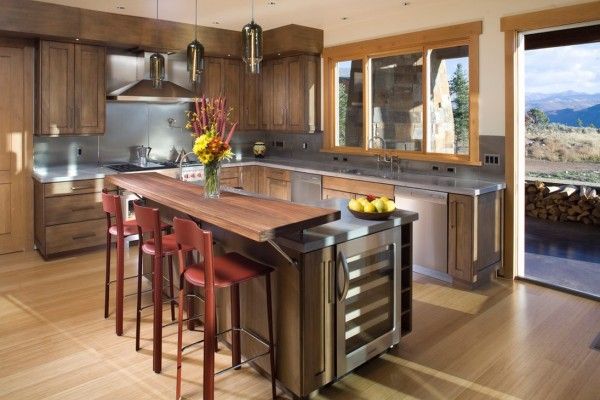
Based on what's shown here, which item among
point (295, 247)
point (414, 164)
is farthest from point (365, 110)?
point (295, 247)

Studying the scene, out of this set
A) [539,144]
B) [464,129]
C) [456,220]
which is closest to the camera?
[456,220]

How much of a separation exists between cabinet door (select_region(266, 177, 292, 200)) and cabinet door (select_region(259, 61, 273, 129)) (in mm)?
898

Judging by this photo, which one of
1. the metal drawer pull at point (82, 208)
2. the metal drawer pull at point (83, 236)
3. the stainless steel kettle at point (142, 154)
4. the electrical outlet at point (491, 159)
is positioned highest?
the stainless steel kettle at point (142, 154)

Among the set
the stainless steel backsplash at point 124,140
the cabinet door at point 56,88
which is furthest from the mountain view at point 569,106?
the cabinet door at point 56,88

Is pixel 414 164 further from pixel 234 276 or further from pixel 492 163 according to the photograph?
pixel 234 276

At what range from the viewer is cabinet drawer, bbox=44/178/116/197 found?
521 centimetres

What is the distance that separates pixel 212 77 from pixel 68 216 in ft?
8.75

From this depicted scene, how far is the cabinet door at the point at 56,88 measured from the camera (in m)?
5.37

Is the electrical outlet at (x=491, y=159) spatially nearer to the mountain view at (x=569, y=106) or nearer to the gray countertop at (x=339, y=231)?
the mountain view at (x=569, y=106)

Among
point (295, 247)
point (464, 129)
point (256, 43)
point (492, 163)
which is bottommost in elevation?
point (295, 247)

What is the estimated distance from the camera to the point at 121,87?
615cm

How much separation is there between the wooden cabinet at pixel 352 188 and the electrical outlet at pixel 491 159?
95 cm

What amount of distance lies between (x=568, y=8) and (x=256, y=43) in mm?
2866

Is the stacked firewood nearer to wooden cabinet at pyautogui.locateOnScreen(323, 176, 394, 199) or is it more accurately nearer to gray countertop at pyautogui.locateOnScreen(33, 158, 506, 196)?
gray countertop at pyautogui.locateOnScreen(33, 158, 506, 196)
